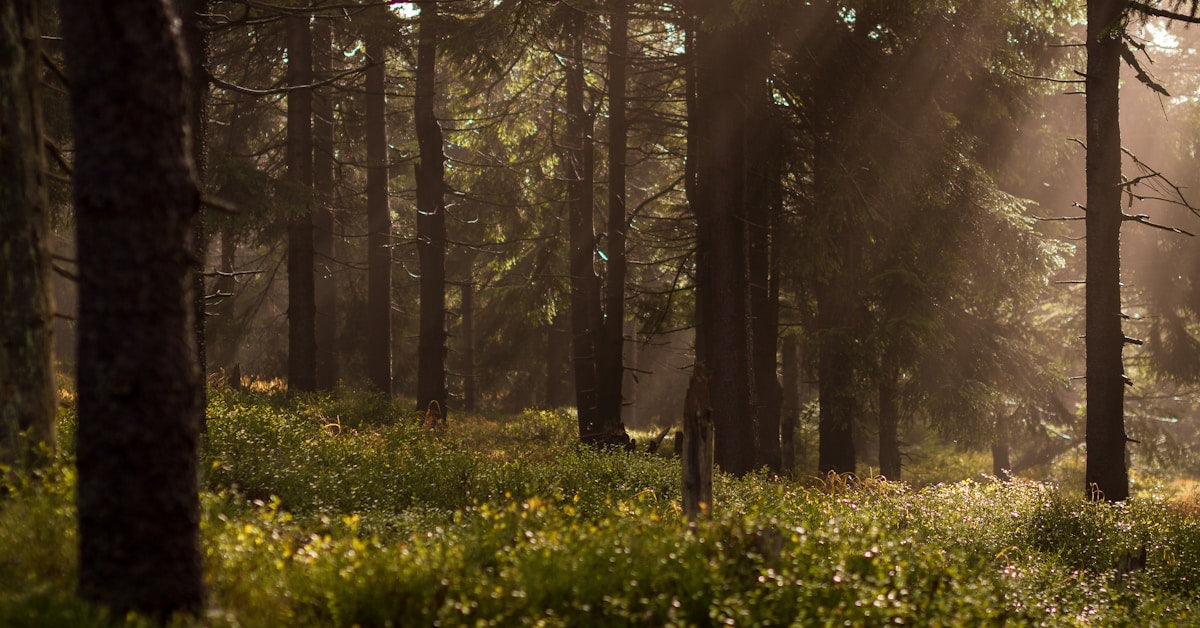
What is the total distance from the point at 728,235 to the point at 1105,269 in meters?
5.59

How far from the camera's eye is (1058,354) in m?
29.5

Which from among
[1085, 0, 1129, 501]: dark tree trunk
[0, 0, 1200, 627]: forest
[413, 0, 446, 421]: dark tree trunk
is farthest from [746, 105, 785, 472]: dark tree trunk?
[413, 0, 446, 421]: dark tree trunk

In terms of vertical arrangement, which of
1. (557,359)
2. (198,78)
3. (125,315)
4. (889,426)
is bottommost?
(889,426)

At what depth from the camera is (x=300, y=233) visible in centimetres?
1642

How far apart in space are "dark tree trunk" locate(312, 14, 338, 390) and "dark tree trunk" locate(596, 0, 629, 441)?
659 centimetres

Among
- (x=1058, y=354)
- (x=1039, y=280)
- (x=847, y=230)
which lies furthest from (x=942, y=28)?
(x=1058, y=354)

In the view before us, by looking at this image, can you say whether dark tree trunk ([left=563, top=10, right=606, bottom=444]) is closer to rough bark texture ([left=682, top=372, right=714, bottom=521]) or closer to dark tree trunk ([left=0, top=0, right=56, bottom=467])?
rough bark texture ([left=682, top=372, right=714, bottom=521])

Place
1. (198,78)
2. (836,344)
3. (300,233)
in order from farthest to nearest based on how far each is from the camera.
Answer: (300,233) < (836,344) < (198,78)

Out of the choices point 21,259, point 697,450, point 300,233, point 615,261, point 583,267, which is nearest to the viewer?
point 21,259

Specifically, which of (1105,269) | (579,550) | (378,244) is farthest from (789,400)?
(579,550)

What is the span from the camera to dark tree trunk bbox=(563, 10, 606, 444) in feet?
60.5

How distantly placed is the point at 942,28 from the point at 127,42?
1281 cm

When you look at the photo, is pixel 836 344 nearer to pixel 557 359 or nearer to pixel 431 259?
pixel 431 259

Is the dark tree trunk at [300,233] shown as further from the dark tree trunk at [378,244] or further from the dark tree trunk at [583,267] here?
the dark tree trunk at [583,267]
